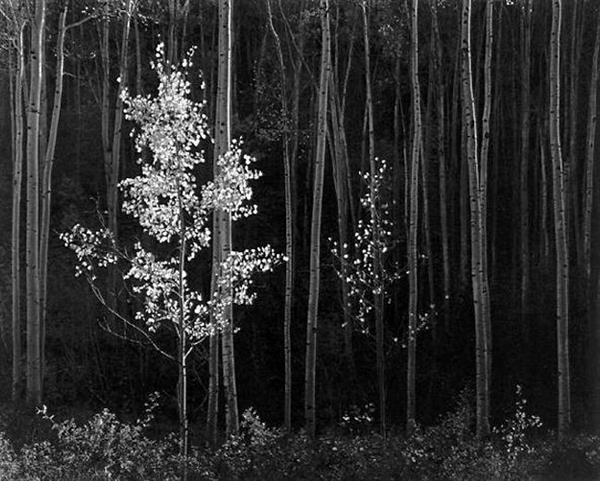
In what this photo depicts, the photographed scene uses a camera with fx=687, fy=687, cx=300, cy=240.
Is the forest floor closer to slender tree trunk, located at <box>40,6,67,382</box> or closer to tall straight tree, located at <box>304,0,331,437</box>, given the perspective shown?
tall straight tree, located at <box>304,0,331,437</box>

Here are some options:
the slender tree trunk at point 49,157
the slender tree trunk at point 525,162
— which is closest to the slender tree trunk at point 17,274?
the slender tree trunk at point 49,157

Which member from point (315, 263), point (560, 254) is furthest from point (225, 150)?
point (560, 254)

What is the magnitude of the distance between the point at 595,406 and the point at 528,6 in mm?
12414

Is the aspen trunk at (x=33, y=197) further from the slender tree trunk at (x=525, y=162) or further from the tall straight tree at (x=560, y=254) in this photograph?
the slender tree trunk at (x=525, y=162)

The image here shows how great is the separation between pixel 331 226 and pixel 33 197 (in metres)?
14.2

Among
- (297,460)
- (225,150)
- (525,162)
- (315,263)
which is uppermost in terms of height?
(525,162)

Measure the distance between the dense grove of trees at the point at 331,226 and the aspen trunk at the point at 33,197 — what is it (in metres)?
0.04

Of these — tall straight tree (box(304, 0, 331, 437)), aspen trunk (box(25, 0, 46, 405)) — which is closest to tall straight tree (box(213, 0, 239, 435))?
tall straight tree (box(304, 0, 331, 437))

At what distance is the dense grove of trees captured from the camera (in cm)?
1307

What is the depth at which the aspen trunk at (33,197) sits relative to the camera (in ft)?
40.4

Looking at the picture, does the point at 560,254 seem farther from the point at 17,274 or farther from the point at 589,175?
the point at 17,274

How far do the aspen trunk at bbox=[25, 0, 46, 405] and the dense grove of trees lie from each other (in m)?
0.04

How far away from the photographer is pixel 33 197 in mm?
12438

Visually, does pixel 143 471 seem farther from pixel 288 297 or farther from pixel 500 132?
pixel 500 132
